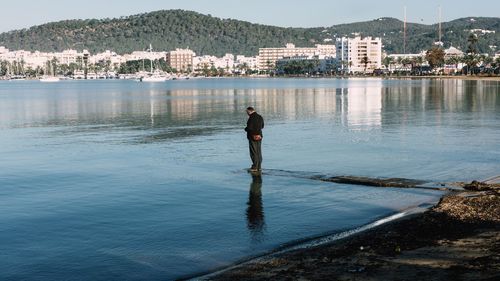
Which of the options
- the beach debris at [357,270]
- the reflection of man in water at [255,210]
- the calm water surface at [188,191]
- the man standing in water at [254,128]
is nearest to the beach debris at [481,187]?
the calm water surface at [188,191]

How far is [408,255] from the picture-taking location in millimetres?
10688

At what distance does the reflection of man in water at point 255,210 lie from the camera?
14.1m

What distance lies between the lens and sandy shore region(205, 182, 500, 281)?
969cm

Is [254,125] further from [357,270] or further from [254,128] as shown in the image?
[357,270]

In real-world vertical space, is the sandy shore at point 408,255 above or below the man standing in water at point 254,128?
below

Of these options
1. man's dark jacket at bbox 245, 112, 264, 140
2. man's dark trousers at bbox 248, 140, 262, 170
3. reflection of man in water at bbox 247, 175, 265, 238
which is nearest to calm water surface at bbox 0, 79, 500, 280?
reflection of man in water at bbox 247, 175, 265, 238

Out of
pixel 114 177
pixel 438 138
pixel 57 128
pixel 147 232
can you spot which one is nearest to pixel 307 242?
pixel 147 232

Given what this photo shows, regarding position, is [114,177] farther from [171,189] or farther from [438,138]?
[438,138]

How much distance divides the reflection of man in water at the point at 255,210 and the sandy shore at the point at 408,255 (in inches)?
88.3

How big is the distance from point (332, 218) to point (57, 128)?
31.7m

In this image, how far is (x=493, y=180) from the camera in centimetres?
1886

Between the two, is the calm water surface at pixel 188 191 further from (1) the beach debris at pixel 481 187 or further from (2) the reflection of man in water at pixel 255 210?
(1) the beach debris at pixel 481 187

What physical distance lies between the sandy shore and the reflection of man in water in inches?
88.3

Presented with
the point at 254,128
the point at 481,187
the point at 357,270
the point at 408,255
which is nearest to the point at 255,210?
the point at 254,128
